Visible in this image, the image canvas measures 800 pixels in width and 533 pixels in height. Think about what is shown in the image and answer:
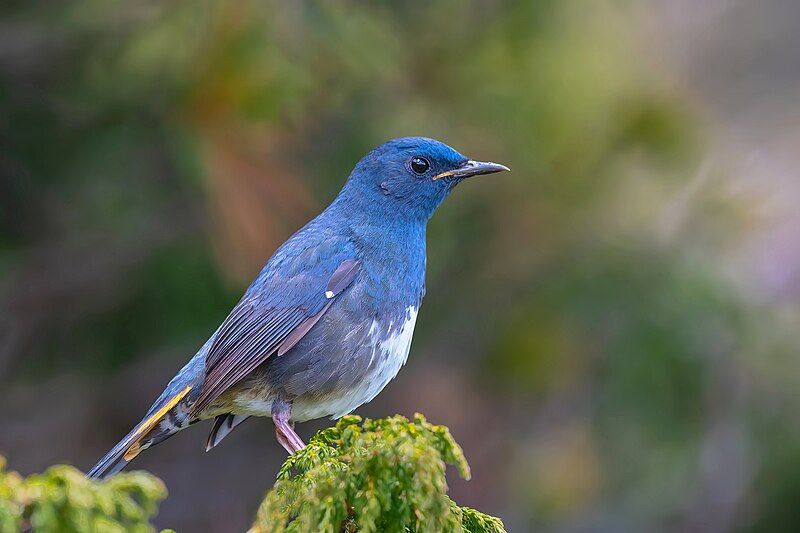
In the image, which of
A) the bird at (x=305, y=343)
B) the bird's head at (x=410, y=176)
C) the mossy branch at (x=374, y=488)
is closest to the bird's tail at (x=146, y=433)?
the bird at (x=305, y=343)

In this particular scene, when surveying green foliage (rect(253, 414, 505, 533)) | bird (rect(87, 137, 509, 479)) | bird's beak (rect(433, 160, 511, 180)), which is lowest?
green foliage (rect(253, 414, 505, 533))

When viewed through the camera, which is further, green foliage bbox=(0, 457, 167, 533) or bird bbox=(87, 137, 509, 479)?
bird bbox=(87, 137, 509, 479)

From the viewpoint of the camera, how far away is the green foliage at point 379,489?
2.40 meters

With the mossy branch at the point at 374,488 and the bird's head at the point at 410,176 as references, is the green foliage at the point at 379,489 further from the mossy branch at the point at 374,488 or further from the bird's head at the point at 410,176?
the bird's head at the point at 410,176

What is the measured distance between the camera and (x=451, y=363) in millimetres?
6301

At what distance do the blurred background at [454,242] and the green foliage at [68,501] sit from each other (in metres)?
2.76

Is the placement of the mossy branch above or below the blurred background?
below

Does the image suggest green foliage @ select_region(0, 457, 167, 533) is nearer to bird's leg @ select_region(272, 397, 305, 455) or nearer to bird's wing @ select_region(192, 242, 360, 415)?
bird's wing @ select_region(192, 242, 360, 415)

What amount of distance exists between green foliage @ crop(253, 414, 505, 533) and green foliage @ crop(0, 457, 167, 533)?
0.43 metres

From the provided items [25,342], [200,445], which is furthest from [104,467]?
[200,445]

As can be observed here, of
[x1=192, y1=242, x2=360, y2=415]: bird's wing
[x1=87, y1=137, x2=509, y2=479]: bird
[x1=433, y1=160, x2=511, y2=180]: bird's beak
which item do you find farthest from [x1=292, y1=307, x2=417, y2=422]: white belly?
[x1=433, y1=160, x2=511, y2=180]: bird's beak

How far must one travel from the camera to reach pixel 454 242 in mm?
5758

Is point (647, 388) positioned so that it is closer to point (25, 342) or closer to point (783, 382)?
point (783, 382)

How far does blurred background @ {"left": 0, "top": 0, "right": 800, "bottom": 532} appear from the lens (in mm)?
4844
